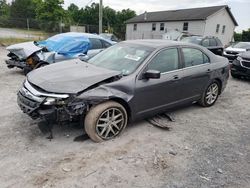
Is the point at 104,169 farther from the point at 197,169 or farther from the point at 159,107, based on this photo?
the point at 159,107

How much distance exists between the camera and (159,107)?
14.2 feet

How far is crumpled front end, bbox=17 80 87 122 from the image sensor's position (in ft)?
10.8

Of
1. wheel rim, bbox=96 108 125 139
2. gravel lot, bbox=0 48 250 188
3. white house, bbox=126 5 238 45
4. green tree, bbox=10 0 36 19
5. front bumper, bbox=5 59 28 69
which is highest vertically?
green tree, bbox=10 0 36 19

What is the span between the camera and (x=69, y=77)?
365cm

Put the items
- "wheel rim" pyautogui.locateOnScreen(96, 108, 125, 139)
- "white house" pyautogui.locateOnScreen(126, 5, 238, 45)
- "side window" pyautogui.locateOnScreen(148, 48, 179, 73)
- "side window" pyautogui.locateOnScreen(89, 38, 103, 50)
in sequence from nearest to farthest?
"wheel rim" pyautogui.locateOnScreen(96, 108, 125, 139), "side window" pyautogui.locateOnScreen(148, 48, 179, 73), "side window" pyautogui.locateOnScreen(89, 38, 103, 50), "white house" pyautogui.locateOnScreen(126, 5, 238, 45)

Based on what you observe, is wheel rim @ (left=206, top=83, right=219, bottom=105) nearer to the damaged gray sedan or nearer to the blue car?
the damaged gray sedan

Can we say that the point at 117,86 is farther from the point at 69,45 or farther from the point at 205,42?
the point at 205,42

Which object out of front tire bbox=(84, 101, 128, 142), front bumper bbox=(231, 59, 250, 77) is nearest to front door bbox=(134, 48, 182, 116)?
front tire bbox=(84, 101, 128, 142)

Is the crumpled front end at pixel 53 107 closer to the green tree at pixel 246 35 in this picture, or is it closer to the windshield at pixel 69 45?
the windshield at pixel 69 45

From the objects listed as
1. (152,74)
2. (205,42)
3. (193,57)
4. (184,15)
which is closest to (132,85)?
(152,74)

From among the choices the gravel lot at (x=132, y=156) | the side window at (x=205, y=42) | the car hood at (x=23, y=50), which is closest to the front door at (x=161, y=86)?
the gravel lot at (x=132, y=156)

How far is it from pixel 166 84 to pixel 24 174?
271 cm

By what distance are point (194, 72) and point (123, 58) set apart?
5.14 ft

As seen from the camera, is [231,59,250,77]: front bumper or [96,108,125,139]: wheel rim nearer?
[96,108,125,139]: wheel rim
